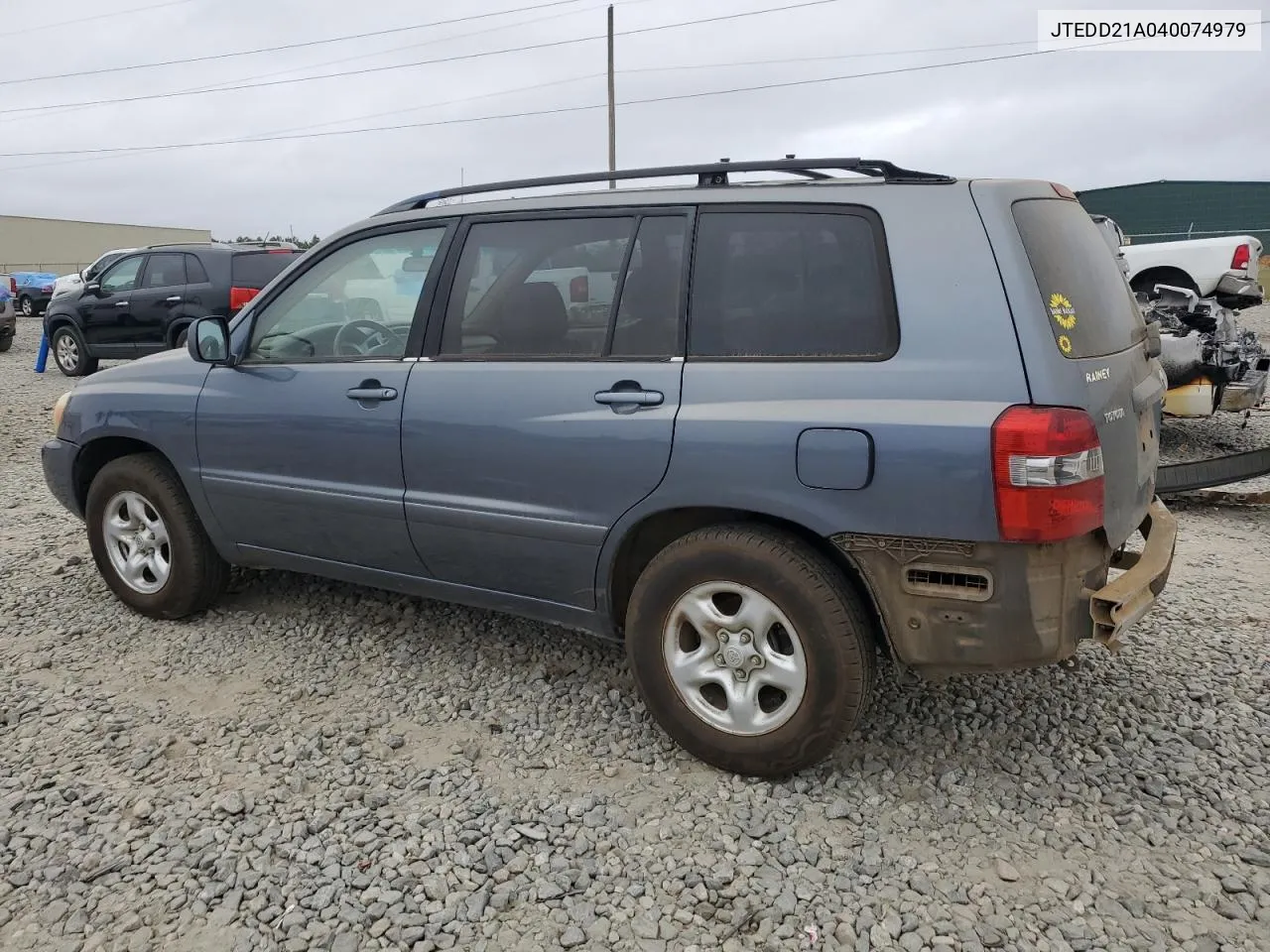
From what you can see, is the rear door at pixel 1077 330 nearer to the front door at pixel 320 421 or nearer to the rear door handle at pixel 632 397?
the rear door handle at pixel 632 397

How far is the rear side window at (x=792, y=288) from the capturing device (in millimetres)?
2742

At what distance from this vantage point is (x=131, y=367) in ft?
14.0

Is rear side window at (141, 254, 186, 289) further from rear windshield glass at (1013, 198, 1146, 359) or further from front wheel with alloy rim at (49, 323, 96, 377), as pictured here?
rear windshield glass at (1013, 198, 1146, 359)

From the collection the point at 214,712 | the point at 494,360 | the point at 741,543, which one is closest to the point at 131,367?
the point at 214,712

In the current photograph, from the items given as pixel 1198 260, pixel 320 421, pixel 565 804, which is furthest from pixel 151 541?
pixel 1198 260

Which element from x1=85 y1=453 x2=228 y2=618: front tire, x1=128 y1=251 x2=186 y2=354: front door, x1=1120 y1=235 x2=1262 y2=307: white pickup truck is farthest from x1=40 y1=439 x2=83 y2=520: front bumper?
x1=1120 y1=235 x2=1262 y2=307: white pickup truck

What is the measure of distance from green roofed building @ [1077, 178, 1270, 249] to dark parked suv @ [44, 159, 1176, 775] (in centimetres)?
3556

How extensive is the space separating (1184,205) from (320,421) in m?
39.6

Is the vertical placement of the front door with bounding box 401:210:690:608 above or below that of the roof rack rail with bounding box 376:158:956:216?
below

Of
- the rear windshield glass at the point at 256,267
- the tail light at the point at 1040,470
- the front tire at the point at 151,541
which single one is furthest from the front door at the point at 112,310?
the tail light at the point at 1040,470

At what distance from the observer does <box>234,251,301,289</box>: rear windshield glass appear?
1235 centimetres

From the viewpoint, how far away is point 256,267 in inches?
492

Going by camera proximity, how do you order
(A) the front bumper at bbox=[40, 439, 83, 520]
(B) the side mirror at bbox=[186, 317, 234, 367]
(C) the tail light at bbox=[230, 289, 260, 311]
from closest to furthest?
(B) the side mirror at bbox=[186, 317, 234, 367] < (A) the front bumper at bbox=[40, 439, 83, 520] < (C) the tail light at bbox=[230, 289, 260, 311]

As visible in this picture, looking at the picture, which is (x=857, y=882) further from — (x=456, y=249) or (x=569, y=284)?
(x=456, y=249)
